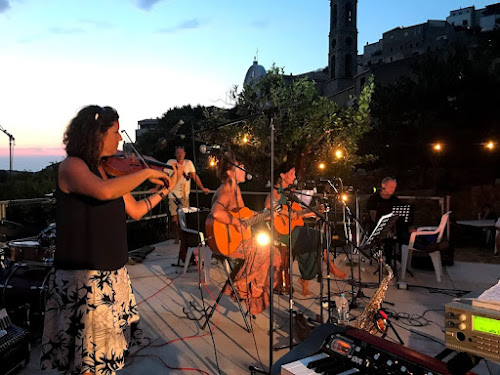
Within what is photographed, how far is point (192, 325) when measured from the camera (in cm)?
386

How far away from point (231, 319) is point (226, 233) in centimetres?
87

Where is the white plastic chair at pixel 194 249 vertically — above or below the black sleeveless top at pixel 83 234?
below

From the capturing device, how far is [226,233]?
13.7 feet

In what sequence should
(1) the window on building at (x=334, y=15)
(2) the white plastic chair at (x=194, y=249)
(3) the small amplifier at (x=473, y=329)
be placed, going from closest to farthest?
1. (3) the small amplifier at (x=473, y=329)
2. (2) the white plastic chair at (x=194, y=249)
3. (1) the window on building at (x=334, y=15)

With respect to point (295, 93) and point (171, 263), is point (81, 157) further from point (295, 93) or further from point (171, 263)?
point (295, 93)

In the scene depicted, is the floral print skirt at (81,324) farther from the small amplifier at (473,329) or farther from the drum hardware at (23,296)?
the drum hardware at (23,296)

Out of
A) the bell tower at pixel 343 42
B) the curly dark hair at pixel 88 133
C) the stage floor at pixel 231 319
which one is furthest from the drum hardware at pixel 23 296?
the bell tower at pixel 343 42

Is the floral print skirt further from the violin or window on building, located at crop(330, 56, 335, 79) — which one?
window on building, located at crop(330, 56, 335, 79)

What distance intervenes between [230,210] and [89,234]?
2499 mm

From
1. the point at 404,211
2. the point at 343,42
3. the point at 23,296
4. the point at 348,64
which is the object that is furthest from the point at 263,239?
the point at 343,42

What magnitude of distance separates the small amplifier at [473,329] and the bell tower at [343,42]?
46.8 metres

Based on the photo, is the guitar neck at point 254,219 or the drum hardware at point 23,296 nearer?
the drum hardware at point 23,296

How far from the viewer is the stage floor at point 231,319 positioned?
3105 mm

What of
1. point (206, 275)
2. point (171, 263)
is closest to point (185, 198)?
point (171, 263)
